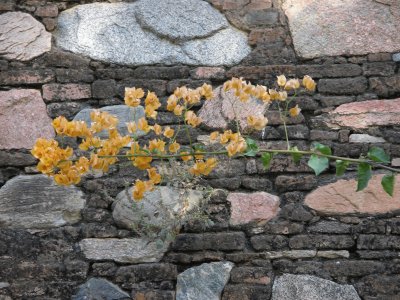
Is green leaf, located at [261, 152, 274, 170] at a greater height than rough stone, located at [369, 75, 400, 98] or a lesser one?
greater

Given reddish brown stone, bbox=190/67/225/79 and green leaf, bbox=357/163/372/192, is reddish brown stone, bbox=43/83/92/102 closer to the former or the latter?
reddish brown stone, bbox=190/67/225/79

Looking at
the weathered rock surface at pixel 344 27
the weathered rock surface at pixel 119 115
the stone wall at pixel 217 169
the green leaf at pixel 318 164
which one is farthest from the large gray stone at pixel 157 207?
the green leaf at pixel 318 164

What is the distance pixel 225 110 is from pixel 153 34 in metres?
0.49

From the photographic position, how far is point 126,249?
2668mm

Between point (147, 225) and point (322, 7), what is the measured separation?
125 centimetres

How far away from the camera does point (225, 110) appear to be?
111 inches

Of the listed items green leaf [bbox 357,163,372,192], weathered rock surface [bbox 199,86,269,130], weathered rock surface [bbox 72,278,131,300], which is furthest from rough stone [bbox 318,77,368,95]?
weathered rock surface [bbox 72,278,131,300]

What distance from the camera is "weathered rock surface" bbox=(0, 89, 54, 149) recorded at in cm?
280

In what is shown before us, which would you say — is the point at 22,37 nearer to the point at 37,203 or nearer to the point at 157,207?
the point at 37,203

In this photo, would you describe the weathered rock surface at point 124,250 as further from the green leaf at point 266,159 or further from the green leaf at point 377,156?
the green leaf at point 377,156

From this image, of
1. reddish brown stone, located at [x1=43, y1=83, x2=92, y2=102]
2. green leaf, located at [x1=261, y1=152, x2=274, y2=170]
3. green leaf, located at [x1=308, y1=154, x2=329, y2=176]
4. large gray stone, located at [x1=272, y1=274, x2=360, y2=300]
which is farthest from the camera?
reddish brown stone, located at [x1=43, y1=83, x2=92, y2=102]

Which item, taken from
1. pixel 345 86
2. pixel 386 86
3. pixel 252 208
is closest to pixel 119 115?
pixel 252 208

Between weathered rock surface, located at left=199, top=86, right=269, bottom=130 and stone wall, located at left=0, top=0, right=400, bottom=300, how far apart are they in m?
0.02

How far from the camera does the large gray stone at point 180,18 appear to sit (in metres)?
2.90
